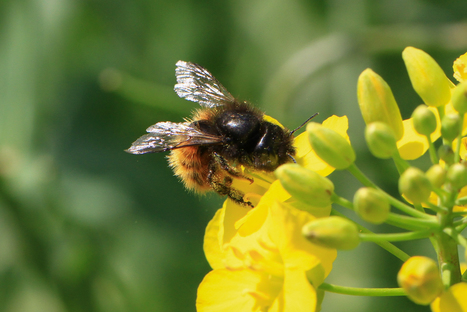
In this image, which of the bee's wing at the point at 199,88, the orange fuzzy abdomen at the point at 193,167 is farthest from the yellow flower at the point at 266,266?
the bee's wing at the point at 199,88

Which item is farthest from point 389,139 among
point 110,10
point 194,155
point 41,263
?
point 110,10

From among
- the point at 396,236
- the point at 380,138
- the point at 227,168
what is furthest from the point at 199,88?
the point at 396,236

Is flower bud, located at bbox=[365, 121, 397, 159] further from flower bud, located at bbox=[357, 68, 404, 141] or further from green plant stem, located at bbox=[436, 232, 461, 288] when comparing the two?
green plant stem, located at bbox=[436, 232, 461, 288]

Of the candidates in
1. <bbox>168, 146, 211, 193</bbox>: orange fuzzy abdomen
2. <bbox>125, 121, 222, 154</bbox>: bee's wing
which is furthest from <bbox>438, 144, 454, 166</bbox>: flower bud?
<bbox>168, 146, 211, 193</bbox>: orange fuzzy abdomen

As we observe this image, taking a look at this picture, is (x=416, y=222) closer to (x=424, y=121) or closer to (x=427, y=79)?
(x=424, y=121)

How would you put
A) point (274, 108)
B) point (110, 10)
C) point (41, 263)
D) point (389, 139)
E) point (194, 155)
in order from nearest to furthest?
point (389, 139), point (194, 155), point (41, 263), point (274, 108), point (110, 10)

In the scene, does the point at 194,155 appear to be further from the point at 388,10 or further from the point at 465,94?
the point at 388,10

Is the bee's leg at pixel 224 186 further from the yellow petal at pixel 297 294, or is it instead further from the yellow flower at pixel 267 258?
the yellow petal at pixel 297 294
